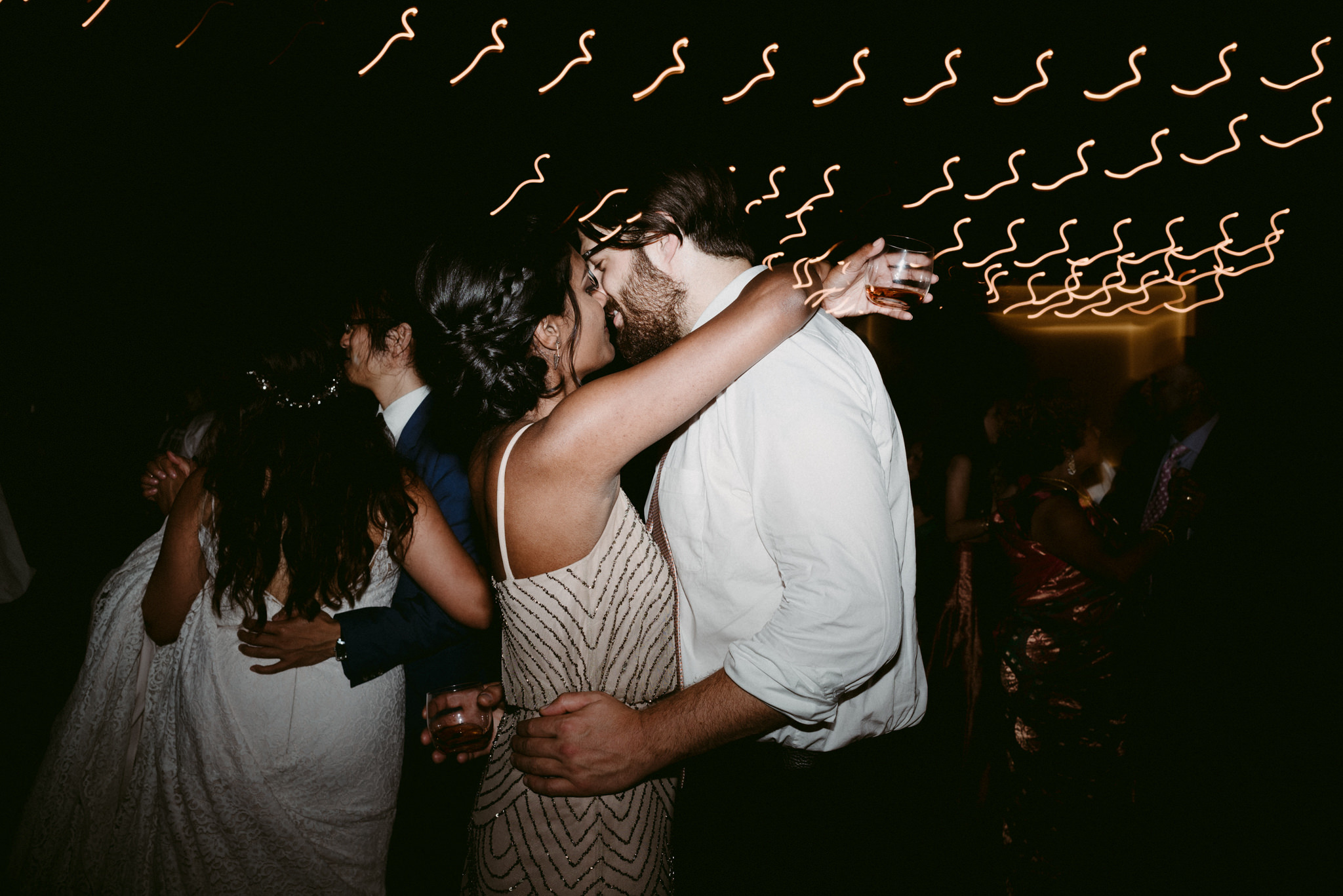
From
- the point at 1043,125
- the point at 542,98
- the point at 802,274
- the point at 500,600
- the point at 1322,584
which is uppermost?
the point at 542,98

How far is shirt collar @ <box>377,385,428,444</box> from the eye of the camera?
7.80 feet

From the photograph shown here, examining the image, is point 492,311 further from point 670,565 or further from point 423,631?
point 423,631

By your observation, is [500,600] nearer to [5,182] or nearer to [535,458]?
[535,458]

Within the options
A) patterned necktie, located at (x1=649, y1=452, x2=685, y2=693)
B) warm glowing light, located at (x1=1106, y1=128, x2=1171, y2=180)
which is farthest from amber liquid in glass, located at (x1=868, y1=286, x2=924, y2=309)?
warm glowing light, located at (x1=1106, y1=128, x2=1171, y2=180)

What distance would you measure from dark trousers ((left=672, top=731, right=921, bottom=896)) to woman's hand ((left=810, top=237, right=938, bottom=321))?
2.93ft

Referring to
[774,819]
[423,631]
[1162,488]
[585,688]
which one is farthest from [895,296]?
[1162,488]

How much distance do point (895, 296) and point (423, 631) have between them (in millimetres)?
1544

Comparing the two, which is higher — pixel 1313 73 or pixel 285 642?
pixel 1313 73

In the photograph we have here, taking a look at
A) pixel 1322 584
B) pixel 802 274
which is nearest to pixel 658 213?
pixel 802 274

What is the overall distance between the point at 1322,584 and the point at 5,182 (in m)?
7.28

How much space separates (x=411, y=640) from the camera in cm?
185

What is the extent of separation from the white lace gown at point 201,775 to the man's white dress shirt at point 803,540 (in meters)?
1.09

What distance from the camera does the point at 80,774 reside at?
1797 millimetres

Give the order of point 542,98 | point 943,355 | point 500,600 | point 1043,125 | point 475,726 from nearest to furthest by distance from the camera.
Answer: point 500,600 < point 475,726 < point 542,98 < point 1043,125 < point 943,355
